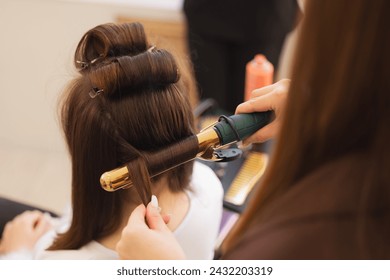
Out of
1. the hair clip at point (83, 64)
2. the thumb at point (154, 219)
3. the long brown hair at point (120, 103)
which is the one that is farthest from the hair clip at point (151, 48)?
the thumb at point (154, 219)

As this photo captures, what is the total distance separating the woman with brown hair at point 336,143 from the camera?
39 cm

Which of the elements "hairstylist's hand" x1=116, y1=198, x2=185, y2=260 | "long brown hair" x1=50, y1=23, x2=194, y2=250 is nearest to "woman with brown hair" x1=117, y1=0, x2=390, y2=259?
"hairstylist's hand" x1=116, y1=198, x2=185, y2=260

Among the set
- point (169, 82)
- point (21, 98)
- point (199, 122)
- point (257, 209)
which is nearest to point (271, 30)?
point (199, 122)

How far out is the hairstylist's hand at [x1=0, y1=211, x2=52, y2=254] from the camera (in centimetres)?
105

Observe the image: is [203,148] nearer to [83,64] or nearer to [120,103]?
[120,103]

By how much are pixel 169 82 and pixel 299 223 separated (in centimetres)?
40

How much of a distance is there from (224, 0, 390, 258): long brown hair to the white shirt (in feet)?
1.45

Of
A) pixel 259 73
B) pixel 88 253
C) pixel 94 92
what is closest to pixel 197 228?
pixel 88 253

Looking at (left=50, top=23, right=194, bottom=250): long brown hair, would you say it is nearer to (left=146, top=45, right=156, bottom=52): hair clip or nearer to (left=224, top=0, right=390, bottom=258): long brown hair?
(left=146, top=45, right=156, bottom=52): hair clip

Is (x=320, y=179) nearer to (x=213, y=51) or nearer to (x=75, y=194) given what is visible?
(x=75, y=194)

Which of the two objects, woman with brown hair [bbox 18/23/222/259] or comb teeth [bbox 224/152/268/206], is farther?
comb teeth [bbox 224/152/268/206]

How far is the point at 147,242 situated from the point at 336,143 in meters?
0.30

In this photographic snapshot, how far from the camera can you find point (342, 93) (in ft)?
1.32

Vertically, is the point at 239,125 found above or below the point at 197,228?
above
